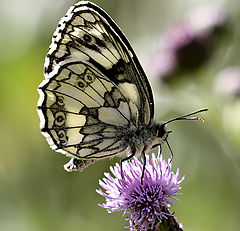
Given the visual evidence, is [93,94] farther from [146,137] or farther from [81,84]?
[146,137]

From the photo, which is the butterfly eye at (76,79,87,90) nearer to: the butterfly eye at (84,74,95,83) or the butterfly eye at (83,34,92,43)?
the butterfly eye at (84,74,95,83)

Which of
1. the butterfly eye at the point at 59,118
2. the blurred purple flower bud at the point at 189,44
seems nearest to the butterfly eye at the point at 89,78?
the butterfly eye at the point at 59,118

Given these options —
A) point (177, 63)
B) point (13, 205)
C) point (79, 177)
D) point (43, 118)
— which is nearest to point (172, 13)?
point (177, 63)

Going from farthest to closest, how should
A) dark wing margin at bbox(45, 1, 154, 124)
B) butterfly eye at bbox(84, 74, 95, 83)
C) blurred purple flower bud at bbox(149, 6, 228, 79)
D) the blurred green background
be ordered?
blurred purple flower bud at bbox(149, 6, 228, 79) → the blurred green background → butterfly eye at bbox(84, 74, 95, 83) → dark wing margin at bbox(45, 1, 154, 124)

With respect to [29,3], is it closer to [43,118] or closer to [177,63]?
[177,63]

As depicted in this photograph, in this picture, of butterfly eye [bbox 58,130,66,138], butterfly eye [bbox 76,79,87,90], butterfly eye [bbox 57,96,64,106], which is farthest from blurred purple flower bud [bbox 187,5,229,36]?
butterfly eye [bbox 58,130,66,138]
